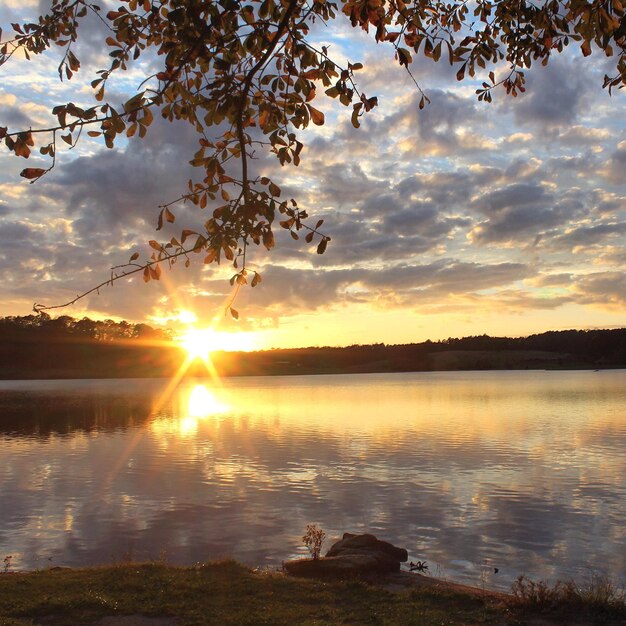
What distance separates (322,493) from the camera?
93.7ft

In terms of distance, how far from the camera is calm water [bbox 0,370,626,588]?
19.6 meters

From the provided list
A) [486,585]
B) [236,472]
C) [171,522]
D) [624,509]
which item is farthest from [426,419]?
[486,585]

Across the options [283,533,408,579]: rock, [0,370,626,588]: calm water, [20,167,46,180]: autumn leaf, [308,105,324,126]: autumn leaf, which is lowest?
[0,370,626,588]: calm water

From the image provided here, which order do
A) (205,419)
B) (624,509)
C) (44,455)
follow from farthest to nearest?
(205,419), (44,455), (624,509)

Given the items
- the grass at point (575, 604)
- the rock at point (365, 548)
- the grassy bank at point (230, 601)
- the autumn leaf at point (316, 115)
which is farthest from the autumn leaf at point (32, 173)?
the rock at point (365, 548)

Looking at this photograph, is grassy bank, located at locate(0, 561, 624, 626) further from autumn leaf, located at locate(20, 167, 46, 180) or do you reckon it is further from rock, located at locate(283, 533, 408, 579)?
autumn leaf, located at locate(20, 167, 46, 180)

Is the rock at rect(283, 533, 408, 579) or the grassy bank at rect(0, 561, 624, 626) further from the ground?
the grassy bank at rect(0, 561, 624, 626)

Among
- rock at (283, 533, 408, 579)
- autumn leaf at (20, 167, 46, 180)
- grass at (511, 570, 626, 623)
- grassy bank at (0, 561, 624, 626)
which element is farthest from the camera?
rock at (283, 533, 408, 579)

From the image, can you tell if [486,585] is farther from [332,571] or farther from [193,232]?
[193,232]

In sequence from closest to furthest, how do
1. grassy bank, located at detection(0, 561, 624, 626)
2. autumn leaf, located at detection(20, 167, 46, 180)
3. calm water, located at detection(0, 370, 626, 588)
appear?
autumn leaf, located at detection(20, 167, 46, 180), grassy bank, located at detection(0, 561, 624, 626), calm water, located at detection(0, 370, 626, 588)

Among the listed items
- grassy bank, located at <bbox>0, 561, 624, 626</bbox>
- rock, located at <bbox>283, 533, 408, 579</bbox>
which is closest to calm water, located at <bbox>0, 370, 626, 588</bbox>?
rock, located at <bbox>283, 533, 408, 579</bbox>

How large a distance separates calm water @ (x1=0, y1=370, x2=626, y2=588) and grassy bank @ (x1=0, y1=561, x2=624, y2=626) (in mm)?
3819

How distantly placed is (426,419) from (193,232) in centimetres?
6190

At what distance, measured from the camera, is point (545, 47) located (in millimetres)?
9297
